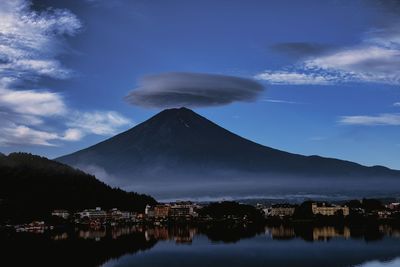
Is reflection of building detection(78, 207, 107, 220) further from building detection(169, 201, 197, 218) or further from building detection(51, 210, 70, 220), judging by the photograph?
building detection(169, 201, 197, 218)

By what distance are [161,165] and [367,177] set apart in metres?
60.1

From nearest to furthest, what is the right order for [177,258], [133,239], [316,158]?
[177,258]
[133,239]
[316,158]

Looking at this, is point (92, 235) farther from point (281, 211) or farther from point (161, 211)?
point (281, 211)

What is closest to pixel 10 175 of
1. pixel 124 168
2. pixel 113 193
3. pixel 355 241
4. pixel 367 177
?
pixel 113 193

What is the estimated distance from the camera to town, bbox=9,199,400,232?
202ft

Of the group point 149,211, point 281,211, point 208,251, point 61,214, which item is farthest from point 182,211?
point 208,251

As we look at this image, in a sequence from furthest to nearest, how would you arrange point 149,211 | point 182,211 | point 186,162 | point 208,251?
point 186,162, point 182,211, point 149,211, point 208,251

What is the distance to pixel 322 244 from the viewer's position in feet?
110

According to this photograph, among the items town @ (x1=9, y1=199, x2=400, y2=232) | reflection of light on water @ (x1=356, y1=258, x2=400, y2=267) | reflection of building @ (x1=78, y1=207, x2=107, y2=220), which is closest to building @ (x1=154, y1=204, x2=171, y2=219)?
town @ (x1=9, y1=199, x2=400, y2=232)

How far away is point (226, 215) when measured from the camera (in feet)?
240

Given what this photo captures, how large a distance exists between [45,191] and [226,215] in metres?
20.8

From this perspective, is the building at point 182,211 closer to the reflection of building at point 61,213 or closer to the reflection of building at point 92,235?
the reflection of building at point 61,213

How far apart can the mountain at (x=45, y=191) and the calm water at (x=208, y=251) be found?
18.5m

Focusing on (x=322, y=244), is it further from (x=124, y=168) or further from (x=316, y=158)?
(x=316, y=158)
